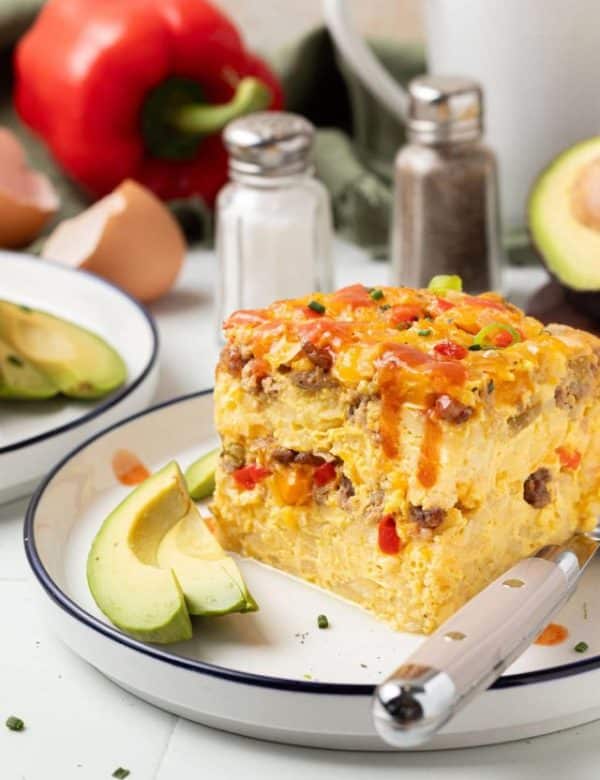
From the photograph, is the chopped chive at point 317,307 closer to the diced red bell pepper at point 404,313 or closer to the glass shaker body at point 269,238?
the diced red bell pepper at point 404,313

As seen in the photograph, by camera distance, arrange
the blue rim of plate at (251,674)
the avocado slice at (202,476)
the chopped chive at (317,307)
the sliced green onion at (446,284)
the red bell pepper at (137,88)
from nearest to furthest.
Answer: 1. the blue rim of plate at (251,674)
2. the chopped chive at (317,307)
3. the sliced green onion at (446,284)
4. the avocado slice at (202,476)
5. the red bell pepper at (137,88)

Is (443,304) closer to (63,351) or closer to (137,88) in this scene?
(63,351)

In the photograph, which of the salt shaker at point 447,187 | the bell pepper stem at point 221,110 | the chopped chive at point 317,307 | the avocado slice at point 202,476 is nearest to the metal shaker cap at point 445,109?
the salt shaker at point 447,187

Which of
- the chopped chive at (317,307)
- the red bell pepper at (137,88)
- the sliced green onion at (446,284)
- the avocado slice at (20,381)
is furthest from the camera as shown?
the red bell pepper at (137,88)

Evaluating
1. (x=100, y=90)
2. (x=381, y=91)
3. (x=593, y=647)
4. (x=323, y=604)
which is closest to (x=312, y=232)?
(x=381, y=91)

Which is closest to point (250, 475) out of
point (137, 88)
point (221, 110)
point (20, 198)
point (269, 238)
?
point (269, 238)

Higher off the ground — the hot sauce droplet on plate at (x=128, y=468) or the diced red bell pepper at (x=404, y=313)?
the diced red bell pepper at (x=404, y=313)

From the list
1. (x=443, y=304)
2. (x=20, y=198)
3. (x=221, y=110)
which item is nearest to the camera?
(x=443, y=304)
